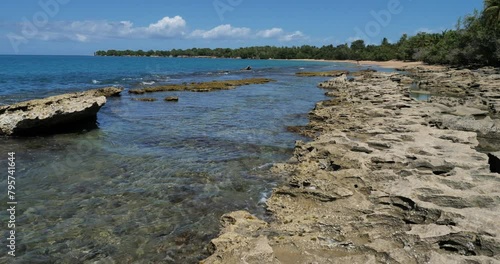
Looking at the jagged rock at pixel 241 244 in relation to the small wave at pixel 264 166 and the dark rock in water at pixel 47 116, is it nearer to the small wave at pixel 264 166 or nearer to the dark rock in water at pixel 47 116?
the small wave at pixel 264 166

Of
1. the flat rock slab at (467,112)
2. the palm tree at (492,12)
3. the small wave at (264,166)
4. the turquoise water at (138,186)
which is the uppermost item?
the palm tree at (492,12)

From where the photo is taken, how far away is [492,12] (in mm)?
72375

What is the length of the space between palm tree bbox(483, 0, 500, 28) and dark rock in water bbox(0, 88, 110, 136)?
78706 mm

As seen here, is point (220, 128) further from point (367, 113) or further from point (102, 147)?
point (367, 113)

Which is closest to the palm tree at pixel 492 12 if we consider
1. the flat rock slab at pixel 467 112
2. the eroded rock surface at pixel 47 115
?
the flat rock slab at pixel 467 112

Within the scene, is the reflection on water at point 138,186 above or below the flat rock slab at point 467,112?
below

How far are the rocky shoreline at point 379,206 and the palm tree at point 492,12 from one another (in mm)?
70200

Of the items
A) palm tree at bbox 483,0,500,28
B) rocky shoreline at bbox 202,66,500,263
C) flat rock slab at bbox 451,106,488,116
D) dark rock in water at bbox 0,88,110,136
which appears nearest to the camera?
rocky shoreline at bbox 202,66,500,263

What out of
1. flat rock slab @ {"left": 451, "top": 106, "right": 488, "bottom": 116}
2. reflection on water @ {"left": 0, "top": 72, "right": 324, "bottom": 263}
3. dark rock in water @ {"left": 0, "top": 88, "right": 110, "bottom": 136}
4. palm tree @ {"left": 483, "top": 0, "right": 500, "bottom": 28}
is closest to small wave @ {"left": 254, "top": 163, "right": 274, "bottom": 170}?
reflection on water @ {"left": 0, "top": 72, "right": 324, "bottom": 263}

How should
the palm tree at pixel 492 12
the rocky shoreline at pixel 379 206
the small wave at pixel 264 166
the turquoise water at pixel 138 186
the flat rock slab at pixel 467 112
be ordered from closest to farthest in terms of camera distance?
the rocky shoreline at pixel 379 206 → the turquoise water at pixel 138 186 → the small wave at pixel 264 166 → the flat rock slab at pixel 467 112 → the palm tree at pixel 492 12

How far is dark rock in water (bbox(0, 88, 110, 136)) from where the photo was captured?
1911 centimetres

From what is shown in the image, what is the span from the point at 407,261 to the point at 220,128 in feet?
56.0

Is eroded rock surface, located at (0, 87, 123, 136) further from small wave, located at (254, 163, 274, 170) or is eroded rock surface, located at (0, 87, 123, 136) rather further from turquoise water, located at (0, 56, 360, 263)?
small wave, located at (254, 163, 274, 170)

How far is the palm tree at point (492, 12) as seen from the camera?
70.9 metres
